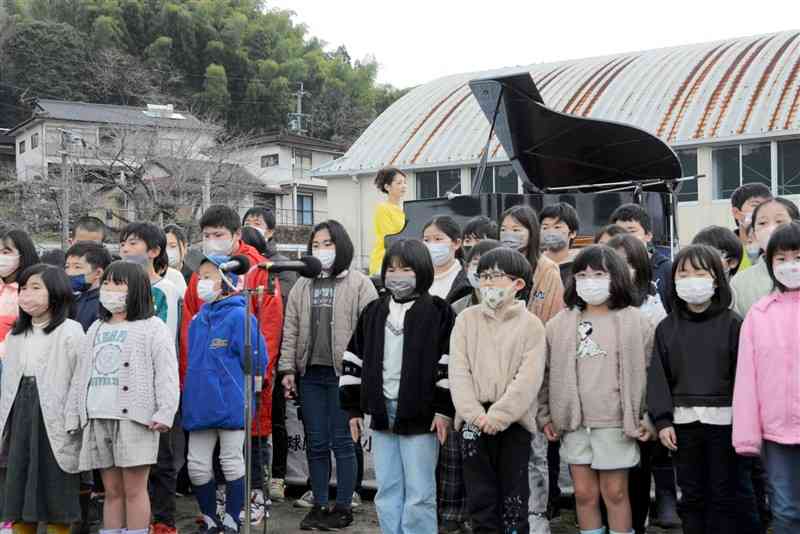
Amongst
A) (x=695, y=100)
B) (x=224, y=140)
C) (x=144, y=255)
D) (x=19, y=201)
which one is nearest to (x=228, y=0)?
(x=224, y=140)

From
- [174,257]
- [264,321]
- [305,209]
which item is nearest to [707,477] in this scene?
[264,321]

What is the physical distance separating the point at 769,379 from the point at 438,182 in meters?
23.0

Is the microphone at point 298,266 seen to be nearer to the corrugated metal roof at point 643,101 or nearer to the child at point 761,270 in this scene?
the child at point 761,270

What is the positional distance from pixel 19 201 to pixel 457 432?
3310cm

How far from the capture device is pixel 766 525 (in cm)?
524

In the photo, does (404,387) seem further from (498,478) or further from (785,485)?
(785,485)

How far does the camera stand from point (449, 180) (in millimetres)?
26812

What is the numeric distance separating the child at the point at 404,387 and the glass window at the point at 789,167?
19.2 m

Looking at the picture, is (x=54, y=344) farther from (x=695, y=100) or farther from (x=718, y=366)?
(x=695, y=100)

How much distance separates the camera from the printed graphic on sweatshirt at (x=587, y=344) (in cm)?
471

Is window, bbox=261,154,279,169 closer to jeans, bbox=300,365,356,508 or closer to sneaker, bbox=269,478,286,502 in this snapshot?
sneaker, bbox=269,478,286,502

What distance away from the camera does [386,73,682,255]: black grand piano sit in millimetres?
9078

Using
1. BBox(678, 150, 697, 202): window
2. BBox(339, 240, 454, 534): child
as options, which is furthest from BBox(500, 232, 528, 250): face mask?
BBox(678, 150, 697, 202): window

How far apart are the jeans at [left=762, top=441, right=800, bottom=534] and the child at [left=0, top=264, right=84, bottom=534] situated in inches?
156
